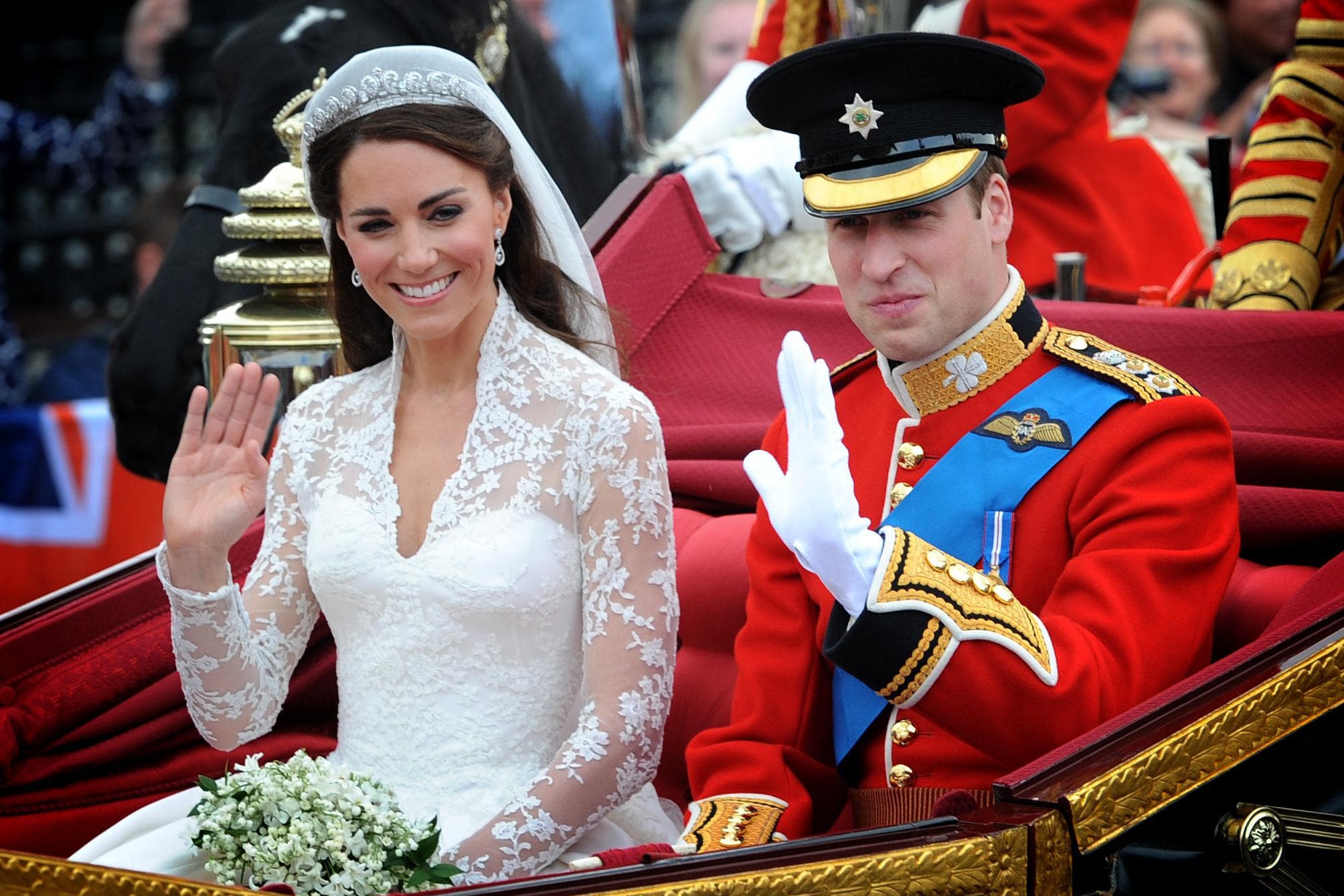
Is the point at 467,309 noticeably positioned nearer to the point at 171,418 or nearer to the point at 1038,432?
the point at 1038,432

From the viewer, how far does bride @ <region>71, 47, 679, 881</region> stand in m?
2.19

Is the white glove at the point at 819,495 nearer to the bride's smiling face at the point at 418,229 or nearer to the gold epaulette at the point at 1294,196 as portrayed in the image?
the bride's smiling face at the point at 418,229

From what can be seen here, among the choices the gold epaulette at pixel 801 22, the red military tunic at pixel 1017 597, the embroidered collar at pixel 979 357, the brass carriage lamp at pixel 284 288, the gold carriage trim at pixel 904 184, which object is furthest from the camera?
the gold epaulette at pixel 801 22

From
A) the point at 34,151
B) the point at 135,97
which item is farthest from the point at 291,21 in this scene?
the point at 34,151

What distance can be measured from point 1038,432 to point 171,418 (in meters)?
2.51

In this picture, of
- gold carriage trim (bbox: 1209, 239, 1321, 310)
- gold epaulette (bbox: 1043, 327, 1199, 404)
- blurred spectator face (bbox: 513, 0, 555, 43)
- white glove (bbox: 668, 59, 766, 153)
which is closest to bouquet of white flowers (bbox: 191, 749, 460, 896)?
gold epaulette (bbox: 1043, 327, 1199, 404)

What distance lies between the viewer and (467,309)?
7.46 ft

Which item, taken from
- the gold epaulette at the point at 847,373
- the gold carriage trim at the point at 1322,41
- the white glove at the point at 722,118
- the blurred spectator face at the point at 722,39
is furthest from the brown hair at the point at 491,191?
the blurred spectator face at the point at 722,39

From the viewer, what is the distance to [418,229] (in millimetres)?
2207

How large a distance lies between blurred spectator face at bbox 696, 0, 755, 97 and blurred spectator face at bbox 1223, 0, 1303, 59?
1.57 metres

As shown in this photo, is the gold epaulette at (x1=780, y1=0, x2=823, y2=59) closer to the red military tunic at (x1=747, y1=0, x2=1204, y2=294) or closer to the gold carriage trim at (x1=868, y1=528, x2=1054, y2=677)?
the red military tunic at (x1=747, y1=0, x2=1204, y2=294)

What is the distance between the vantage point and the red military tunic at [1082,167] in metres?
3.55

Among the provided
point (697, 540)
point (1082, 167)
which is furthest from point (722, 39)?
point (697, 540)

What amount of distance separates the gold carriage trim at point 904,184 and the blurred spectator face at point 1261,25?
385cm
